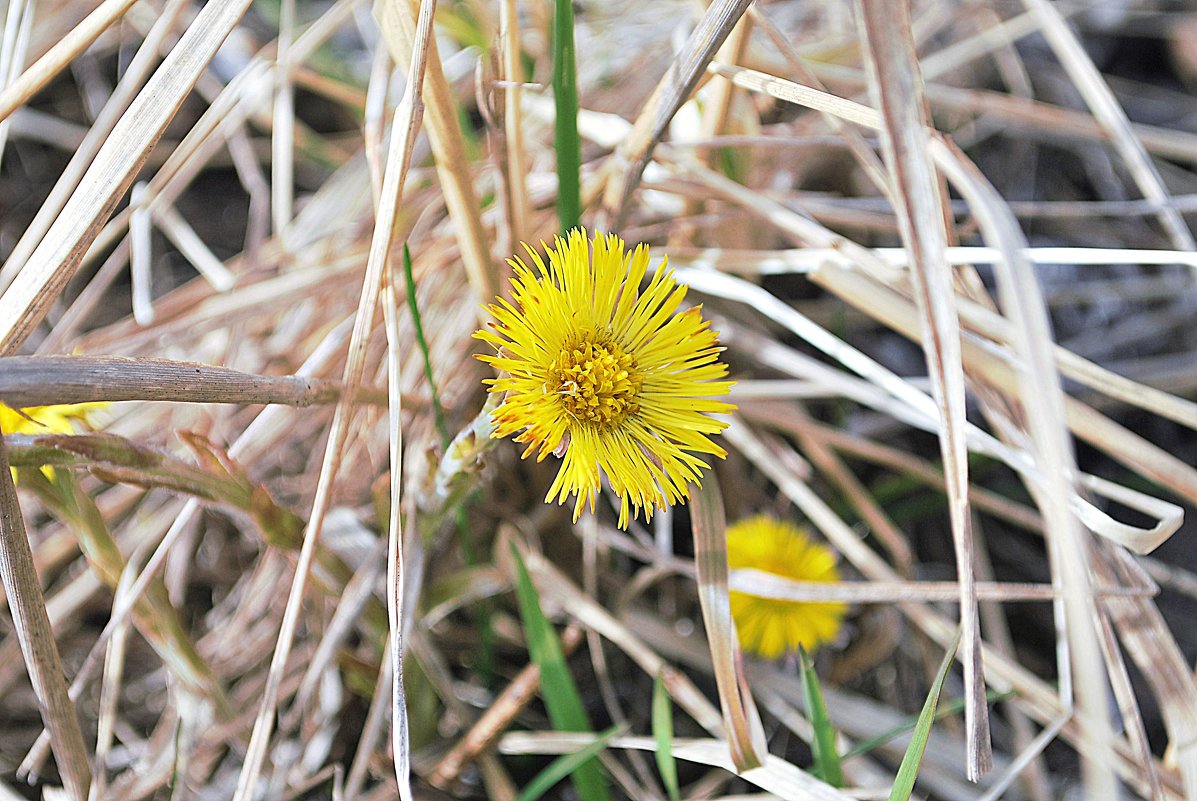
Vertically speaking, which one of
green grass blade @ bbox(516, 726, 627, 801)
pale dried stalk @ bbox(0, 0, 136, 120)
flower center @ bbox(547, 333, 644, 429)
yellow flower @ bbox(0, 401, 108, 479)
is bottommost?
green grass blade @ bbox(516, 726, 627, 801)

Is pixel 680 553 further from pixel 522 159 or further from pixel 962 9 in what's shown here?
pixel 962 9

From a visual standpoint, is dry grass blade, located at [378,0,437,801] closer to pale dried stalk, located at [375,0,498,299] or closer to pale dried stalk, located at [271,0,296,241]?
pale dried stalk, located at [375,0,498,299]

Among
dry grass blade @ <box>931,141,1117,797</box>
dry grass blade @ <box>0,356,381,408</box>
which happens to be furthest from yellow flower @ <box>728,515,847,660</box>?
dry grass blade @ <box>0,356,381,408</box>

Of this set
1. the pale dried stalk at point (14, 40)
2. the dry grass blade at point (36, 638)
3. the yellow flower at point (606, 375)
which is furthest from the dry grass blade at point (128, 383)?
the pale dried stalk at point (14, 40)

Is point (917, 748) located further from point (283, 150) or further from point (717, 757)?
point (283, 150)

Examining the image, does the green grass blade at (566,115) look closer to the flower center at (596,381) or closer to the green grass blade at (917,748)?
the flower center at (596,381)

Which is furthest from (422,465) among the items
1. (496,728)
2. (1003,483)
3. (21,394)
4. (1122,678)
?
(1003,483)
